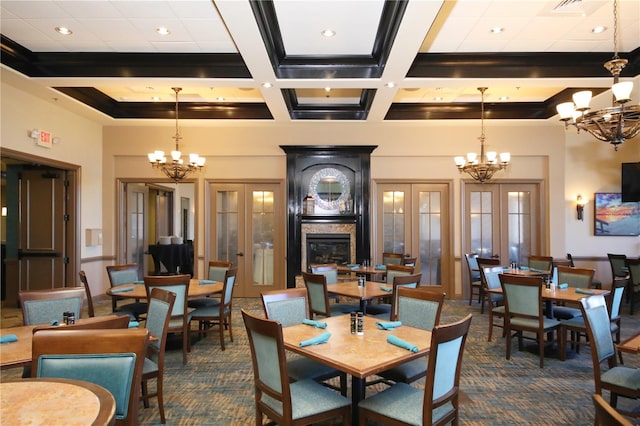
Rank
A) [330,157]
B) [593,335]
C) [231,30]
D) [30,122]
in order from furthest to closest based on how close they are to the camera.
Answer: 1. [330,157]
2. [30,122]
3. [231,30]
4. [593,335]

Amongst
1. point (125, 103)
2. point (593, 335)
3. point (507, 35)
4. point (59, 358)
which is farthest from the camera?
point (125, 103)

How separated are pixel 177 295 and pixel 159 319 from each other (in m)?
1.15

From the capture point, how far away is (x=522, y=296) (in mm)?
4266

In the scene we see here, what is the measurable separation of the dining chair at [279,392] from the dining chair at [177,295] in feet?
6.52

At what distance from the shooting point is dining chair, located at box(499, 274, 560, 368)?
414 centimetres

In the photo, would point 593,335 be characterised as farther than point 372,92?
No

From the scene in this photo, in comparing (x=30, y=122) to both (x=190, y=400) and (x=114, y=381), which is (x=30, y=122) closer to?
(x=190, y=400)

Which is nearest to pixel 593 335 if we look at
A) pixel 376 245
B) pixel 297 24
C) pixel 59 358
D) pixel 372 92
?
pixel 59 358

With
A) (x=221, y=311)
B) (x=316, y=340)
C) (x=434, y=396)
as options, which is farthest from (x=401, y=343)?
(x=221, y=311)

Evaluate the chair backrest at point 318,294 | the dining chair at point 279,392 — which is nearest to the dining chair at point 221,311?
the chair backrest at point 318,294

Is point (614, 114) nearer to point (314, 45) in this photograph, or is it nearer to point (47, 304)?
point (314, 45)

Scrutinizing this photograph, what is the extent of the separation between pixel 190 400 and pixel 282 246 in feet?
15.0

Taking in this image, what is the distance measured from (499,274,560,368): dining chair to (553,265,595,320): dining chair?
0.49 meters

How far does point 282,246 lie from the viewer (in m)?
7.88
